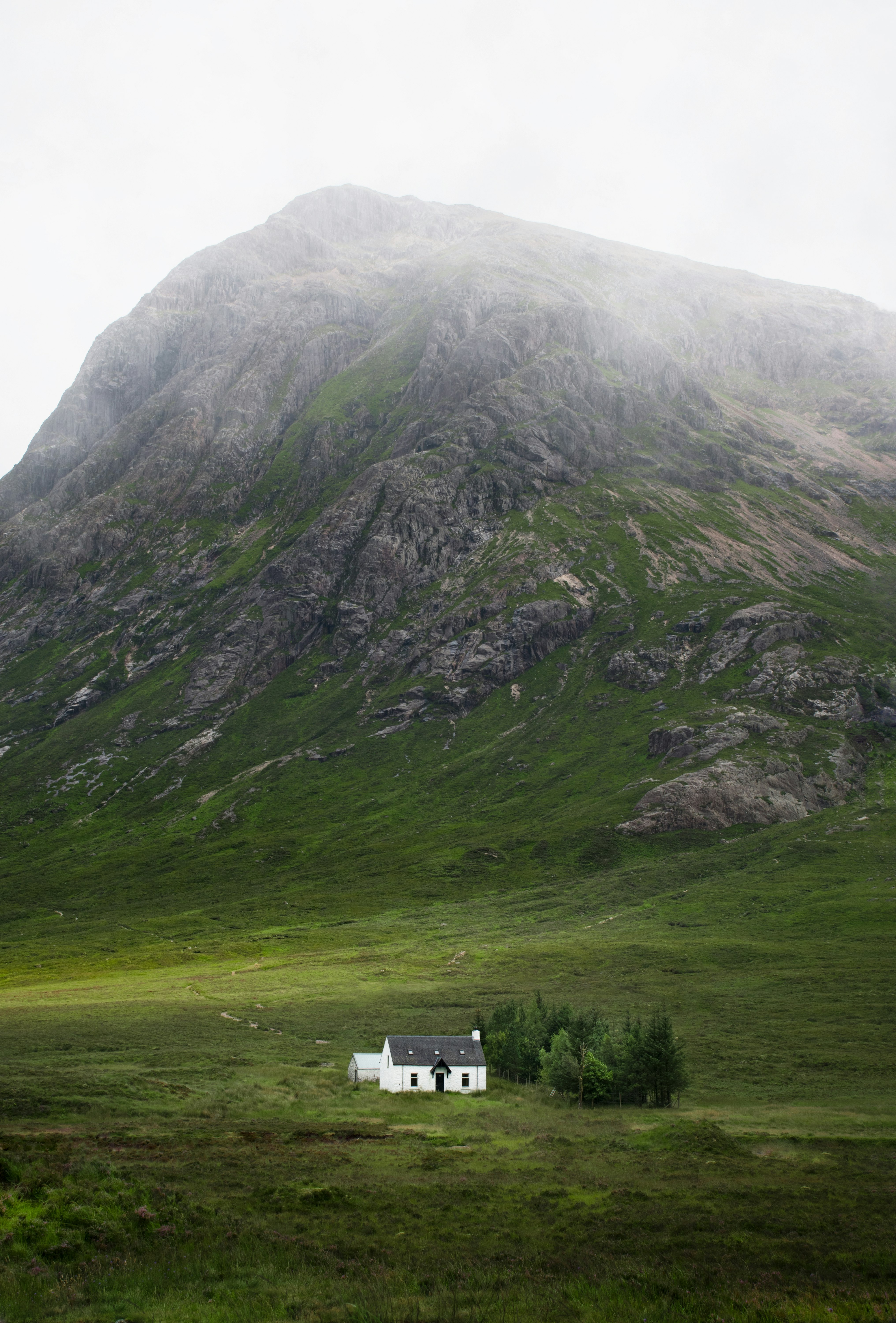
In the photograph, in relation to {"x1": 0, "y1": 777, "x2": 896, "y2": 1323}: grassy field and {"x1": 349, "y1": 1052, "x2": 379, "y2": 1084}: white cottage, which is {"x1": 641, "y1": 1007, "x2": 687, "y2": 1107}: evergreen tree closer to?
{"x1": 0, "y1": 777, "x2": 896, "y2": 1323}: grassy field

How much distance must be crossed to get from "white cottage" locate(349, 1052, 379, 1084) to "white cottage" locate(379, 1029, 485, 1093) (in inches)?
20.3

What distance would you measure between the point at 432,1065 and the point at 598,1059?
16.2 metres

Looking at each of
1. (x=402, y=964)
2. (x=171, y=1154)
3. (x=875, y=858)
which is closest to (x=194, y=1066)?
(x=171, y=1154)

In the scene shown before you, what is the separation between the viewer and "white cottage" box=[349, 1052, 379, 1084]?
74.8 metres

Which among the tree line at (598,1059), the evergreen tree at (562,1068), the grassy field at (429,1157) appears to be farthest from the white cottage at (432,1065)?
the evergreen tree at (562,1068)

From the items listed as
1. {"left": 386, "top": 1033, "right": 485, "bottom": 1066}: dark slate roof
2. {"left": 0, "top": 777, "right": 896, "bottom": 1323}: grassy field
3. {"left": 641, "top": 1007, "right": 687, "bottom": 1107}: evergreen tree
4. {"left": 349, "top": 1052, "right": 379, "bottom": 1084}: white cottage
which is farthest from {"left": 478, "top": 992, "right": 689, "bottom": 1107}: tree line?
{"left": 349, "top": 1052, "right": 379, "bottom": 1084}: white cottage

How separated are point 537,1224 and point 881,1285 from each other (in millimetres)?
13989

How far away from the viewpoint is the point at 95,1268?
26.3m

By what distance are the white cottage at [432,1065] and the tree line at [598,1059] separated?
21.1 ft

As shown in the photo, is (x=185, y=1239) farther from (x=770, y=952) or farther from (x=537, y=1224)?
(x=770, y=952)

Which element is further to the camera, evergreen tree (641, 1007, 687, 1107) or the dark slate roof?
the dark slate roof

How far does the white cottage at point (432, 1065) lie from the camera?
73.4m

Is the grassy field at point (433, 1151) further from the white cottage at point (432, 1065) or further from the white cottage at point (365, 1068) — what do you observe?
the white cottage at point (365, 1068)

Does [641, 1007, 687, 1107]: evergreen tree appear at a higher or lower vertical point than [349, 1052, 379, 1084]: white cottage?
higher
